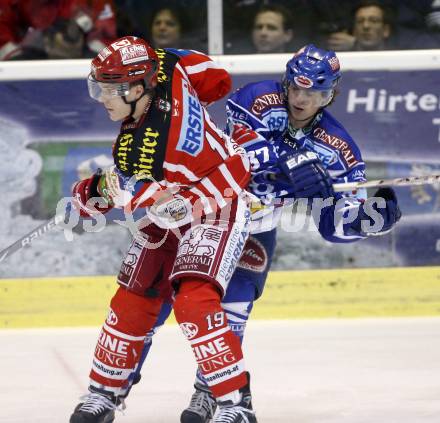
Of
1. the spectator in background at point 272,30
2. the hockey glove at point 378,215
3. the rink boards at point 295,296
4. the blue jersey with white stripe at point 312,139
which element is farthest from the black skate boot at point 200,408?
the spectator in background at point 272,30

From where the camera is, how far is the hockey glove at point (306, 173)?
3.60 metres

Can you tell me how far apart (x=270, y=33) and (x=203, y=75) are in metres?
1.65

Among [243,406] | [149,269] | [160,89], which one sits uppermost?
[160,89]

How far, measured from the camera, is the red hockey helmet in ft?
11.3

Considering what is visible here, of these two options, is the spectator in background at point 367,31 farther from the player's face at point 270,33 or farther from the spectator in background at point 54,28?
the spectator in background at point 54,28

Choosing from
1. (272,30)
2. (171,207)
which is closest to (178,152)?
(171,207)

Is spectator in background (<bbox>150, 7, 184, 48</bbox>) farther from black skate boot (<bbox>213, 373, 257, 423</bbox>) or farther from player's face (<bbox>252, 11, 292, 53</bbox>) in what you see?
black skate boot (<bbox>213, 373, 257, 423</bbox>)

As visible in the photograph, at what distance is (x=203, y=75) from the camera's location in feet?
12.4

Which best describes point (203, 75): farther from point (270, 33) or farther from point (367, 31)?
point (367, 31)

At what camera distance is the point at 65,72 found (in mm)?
5199

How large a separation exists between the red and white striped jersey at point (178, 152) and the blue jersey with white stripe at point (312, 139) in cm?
24

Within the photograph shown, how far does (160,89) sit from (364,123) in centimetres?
197

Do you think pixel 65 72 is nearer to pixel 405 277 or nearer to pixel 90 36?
pixel 90 36

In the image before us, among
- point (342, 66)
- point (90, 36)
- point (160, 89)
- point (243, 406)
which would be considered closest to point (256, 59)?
point (342, 66)
